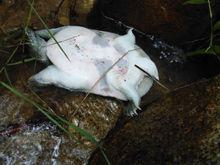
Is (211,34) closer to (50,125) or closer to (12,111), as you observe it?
(50,125)

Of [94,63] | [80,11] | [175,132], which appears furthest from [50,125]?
[80,11]

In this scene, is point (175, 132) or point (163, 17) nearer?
point (175, 132)

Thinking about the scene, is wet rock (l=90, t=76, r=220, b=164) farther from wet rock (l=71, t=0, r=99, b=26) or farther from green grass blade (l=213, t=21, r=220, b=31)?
wet rock (l=71, t=0, r=99, b=26)

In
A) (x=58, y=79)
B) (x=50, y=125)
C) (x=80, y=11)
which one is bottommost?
(x=50, y=125)

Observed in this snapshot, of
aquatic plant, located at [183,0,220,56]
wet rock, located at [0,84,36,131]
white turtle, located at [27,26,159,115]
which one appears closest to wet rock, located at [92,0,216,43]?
aquatic plant, located at [183,0,220,56]

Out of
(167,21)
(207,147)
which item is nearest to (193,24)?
(167,21)
